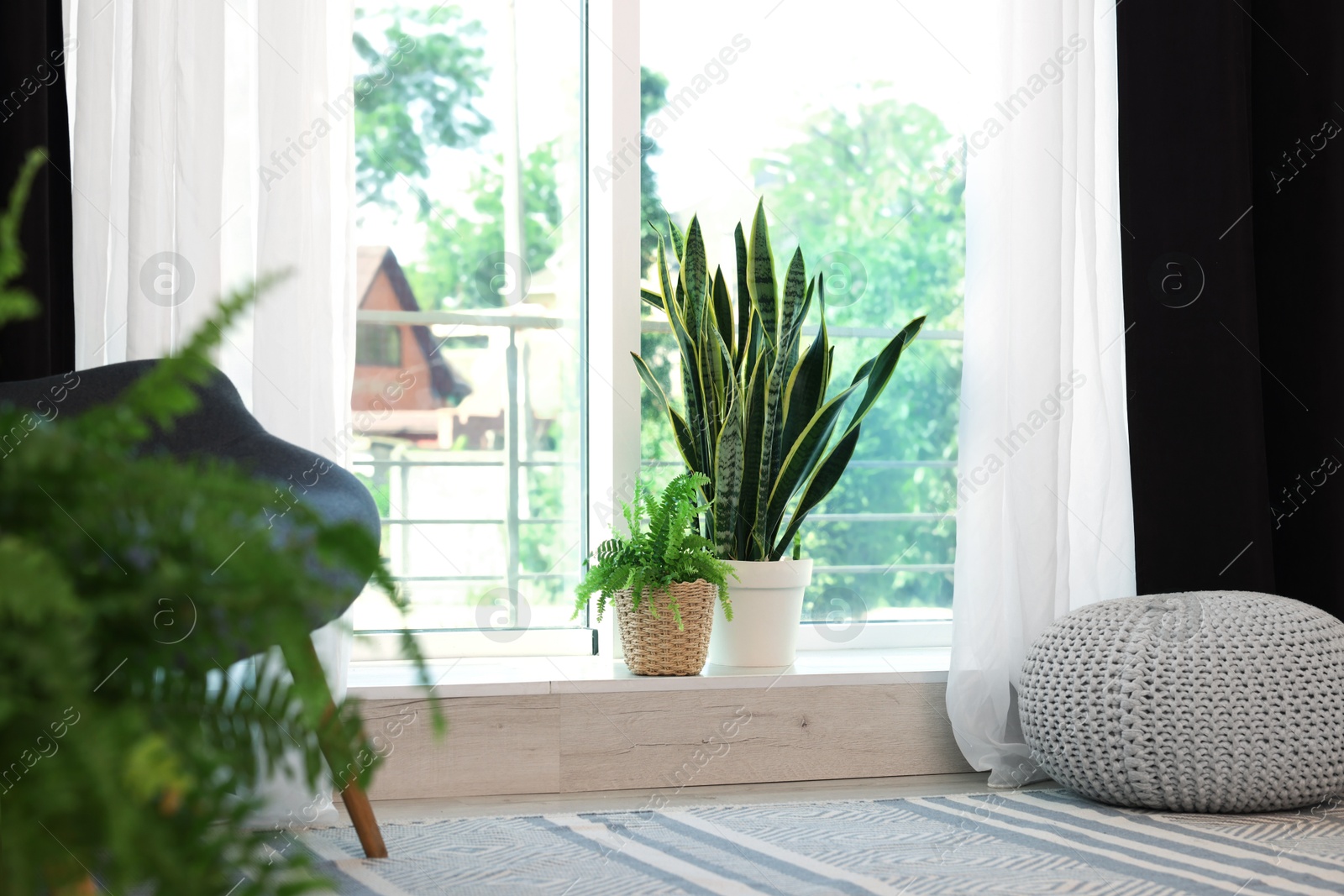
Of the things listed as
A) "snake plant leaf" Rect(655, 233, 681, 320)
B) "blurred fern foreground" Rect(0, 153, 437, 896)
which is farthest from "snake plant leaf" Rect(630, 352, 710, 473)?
"blurred fern foreground" Rect(0, 153, 437, 896)

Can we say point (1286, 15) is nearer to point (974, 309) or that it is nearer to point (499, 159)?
point (974, 309)

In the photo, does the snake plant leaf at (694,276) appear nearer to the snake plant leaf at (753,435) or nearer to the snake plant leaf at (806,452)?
the snake plant leaf at (753,435)

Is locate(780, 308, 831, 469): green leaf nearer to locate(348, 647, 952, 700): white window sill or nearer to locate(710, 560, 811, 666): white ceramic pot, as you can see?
locate(710, 560, 811, 666): white ceramic pot

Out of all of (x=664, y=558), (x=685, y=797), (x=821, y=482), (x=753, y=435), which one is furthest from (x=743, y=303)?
(x=685, y=797)

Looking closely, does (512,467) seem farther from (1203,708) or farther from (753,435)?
(1203,708)

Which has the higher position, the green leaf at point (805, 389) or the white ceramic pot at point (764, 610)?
the green leaf at point (805, 389)

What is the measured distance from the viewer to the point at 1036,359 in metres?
2.27

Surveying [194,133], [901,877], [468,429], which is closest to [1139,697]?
[901,877]

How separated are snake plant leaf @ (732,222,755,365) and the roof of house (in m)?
0.61

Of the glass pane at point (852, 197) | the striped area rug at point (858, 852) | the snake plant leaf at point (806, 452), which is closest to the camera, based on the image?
the striped area rug at point (858, 852)

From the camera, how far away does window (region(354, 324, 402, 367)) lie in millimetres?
2402

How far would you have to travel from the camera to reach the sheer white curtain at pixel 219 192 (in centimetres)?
188

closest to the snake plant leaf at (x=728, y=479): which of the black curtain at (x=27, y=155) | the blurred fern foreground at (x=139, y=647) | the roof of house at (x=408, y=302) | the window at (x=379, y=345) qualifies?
the roof of house at (x=408, y=302)

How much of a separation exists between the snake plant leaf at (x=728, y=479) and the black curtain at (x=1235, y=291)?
823mm
